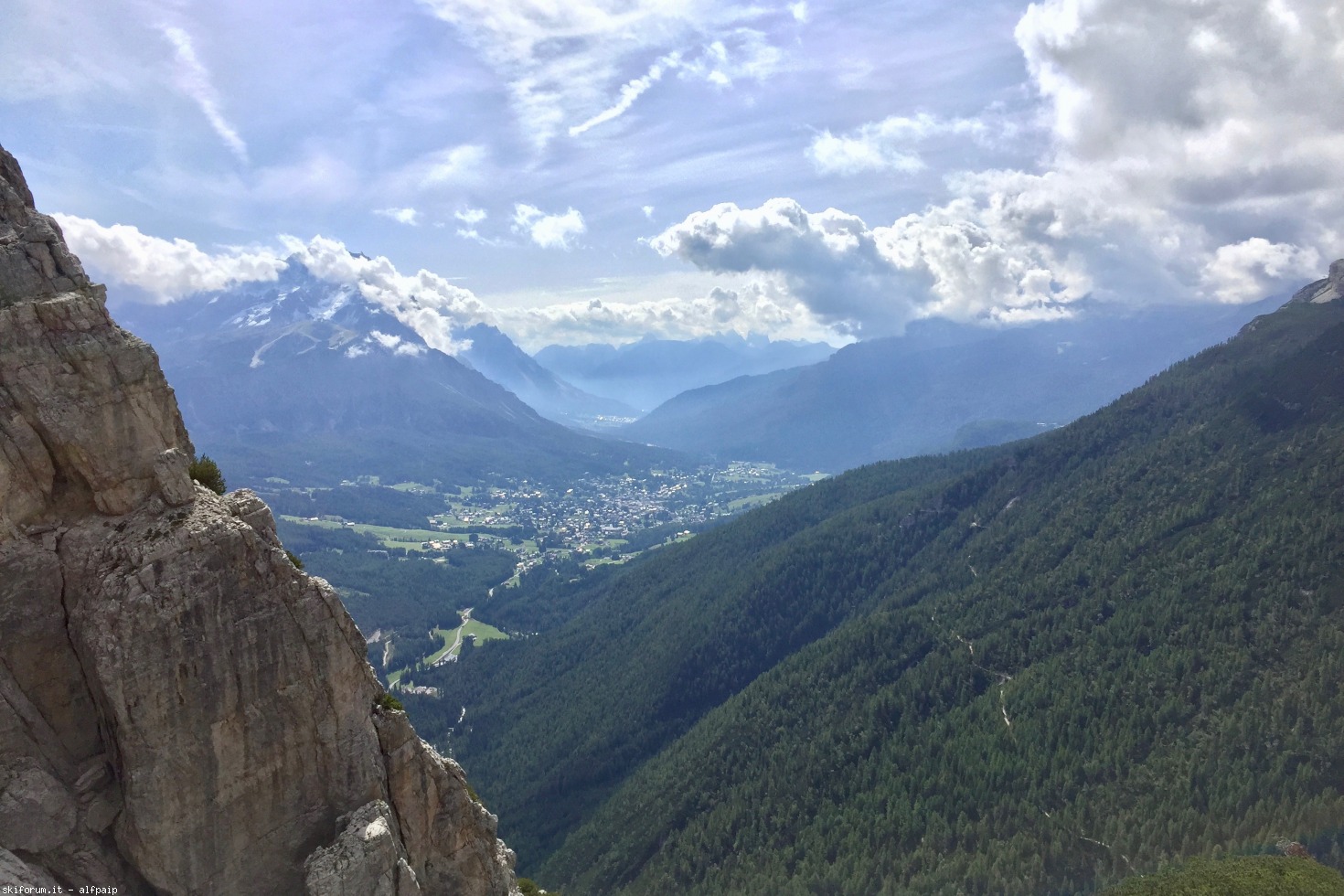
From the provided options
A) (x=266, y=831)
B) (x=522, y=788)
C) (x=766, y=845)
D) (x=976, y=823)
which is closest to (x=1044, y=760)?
(x=976, y=823)

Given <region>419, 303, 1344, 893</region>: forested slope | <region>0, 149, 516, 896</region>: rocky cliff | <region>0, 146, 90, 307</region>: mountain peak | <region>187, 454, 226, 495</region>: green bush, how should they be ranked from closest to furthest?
<region>0, 149, 516, 896</region>: rocky cliff, <region>0, 146, 90, 307</region>: mountain peak, <region>187, 454, 226, 495</region>: green bush, <region>419, 303, 1344, 893</region>: forested slope

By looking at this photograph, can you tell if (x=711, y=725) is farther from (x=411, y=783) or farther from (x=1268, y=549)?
(x=411, y=783)

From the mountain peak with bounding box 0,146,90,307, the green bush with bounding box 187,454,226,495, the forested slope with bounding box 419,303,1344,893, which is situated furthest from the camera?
the forested slope with bounding box 419,303,1344,893

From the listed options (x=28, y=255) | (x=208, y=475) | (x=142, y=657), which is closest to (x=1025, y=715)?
(x=208, y=475)

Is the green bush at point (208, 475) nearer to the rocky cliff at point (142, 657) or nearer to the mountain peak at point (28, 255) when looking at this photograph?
the rocky cliff at point (142, 657)

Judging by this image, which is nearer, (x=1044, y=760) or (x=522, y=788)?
(x=1044, y=760)

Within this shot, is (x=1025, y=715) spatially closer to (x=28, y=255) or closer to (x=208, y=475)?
(x=208, y=475)

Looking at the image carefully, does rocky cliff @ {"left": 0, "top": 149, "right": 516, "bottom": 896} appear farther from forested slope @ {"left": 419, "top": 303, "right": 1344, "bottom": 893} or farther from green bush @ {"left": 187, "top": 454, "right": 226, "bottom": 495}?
forested slope @ {"left": 419, "top": 303, "right": 1344, "bottom": 893}

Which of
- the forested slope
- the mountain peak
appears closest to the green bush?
the mountain peak

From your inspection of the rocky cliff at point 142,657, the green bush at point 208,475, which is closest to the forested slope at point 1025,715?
the rocky cliff at point 142,657
